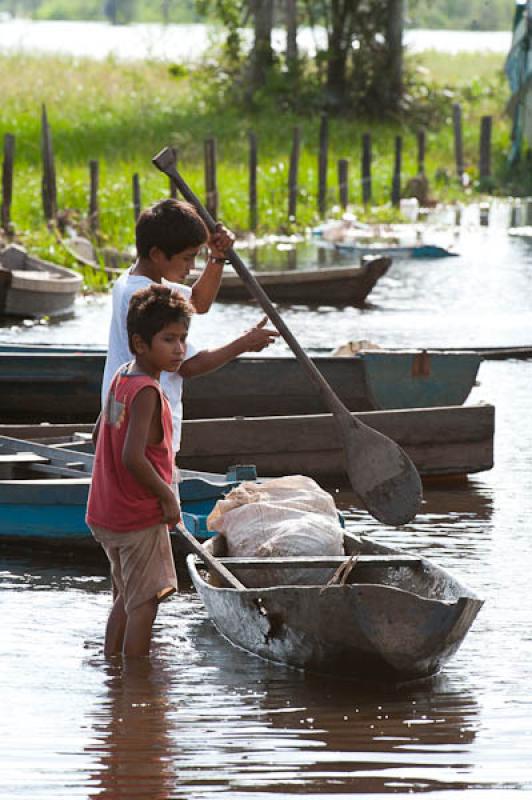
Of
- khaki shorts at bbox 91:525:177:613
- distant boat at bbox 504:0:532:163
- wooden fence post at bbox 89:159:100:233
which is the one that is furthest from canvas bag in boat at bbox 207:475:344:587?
distant boat at bbox 504:0:532:163

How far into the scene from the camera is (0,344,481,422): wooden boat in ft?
35.9

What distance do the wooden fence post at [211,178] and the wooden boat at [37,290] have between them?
8.31 metres

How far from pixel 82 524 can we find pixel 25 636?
1250mm

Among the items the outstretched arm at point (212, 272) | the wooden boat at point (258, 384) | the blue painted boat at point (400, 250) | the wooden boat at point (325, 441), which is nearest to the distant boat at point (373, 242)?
the blue painted boat at point (400, 250)

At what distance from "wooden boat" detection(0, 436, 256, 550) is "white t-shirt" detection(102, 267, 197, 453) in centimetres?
147

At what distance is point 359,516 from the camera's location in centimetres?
962

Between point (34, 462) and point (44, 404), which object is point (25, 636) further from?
point (44, 404)

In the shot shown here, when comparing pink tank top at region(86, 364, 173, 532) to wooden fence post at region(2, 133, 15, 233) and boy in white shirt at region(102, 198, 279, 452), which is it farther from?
wooden fence post at region(2, 133, 15, 233)

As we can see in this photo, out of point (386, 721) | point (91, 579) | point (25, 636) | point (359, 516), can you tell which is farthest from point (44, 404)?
point (386, 721)

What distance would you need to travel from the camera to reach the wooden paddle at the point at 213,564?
6.75 m

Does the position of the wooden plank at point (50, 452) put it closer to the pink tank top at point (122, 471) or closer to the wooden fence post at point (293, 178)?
the pink tank top at point (122, 471)

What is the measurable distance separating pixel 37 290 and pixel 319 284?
3192 mm

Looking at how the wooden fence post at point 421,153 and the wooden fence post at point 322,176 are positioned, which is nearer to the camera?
the wooden fence post at point 322,176

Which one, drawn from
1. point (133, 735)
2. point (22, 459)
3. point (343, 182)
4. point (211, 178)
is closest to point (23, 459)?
point (22, 459)
